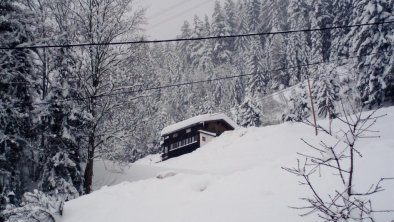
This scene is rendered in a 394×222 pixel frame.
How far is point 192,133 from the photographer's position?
48.0 metres

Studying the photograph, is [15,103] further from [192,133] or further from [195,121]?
[192,133]

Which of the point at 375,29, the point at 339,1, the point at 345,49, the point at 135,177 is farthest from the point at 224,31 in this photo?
the point at 135,177

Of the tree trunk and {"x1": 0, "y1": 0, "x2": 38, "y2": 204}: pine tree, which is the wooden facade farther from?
{"x1": 0, "y1": 0, "x2": 38, "y2": 204}: pine tree

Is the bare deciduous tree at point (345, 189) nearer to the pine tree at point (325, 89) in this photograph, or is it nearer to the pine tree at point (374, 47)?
the pine tree at point (374, 47)

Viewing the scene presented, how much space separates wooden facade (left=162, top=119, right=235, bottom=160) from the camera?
1850 inches

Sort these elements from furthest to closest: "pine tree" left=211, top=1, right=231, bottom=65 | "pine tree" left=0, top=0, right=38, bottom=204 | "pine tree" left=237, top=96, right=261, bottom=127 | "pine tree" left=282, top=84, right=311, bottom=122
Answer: "pine tree" left=211, top=1, right=231, bottom=65
"pine tree" left=237, top=96, right=261, bottom=127
"pine tree" left=282, top=84, right=311, bottom=122
"pine tree" left=0, top=0, right=38, bottom=204

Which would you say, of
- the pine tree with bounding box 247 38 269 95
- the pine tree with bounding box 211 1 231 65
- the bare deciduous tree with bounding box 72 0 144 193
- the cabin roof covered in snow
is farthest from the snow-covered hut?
the pine tree with bounding box 211 1 231 65

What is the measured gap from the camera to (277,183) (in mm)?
8195

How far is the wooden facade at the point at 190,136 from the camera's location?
4700 cm

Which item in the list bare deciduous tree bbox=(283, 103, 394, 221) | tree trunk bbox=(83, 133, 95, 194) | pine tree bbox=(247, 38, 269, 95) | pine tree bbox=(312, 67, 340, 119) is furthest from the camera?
pine tree bbox=(247, 38, 269, 95)

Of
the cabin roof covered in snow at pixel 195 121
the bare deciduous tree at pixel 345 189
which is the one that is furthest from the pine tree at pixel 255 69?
the bare deciduous tree at pixel 345 189

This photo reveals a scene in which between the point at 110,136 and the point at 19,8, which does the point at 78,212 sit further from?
Result: the point at 19,8

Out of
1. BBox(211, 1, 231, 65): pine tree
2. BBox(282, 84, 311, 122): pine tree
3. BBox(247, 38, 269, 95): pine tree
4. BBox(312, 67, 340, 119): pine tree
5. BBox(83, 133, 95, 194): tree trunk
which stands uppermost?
BBox(211, 1, 231, 65): pine tree

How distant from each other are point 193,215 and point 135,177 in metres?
13.6
